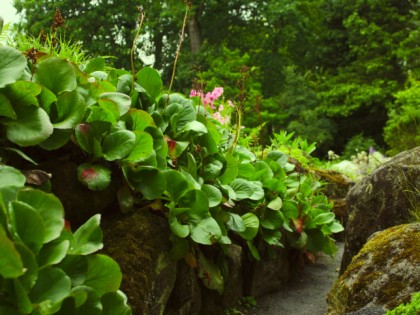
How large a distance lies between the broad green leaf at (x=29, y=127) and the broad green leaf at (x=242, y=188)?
1900 millimetres

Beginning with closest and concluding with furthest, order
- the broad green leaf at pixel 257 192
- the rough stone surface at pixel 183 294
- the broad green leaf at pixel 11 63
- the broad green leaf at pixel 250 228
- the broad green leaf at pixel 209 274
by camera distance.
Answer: the broad green leaf at pixel 11 63 → the rough stone surface at pixel 183 294 → the broad green leaf at pixel 209 274 → the broad green leaf at pixel 250 228 → the broad green leaf at pixel 257 192

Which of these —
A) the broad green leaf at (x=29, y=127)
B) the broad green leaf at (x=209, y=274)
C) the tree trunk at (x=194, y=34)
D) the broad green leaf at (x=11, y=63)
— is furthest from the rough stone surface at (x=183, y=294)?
the tree trunk at (x=194, y=34)

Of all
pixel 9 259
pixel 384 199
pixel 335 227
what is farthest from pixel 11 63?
pixel 335 227

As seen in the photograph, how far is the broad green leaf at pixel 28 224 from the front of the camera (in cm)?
167

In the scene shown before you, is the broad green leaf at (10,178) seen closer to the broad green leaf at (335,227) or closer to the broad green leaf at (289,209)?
the broad green leaf at (289,209)

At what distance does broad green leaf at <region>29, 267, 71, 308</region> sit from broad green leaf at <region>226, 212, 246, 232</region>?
78.5 inches

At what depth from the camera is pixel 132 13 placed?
20234mm

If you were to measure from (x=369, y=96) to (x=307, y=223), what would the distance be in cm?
1467

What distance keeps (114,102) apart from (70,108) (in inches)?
12.4

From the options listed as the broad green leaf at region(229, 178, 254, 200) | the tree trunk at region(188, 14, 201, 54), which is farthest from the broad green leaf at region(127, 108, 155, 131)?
the tree trunk at region(188, 14, 201, 54)

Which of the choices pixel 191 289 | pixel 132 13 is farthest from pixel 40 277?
pixel 132 13

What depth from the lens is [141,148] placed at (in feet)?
8.99

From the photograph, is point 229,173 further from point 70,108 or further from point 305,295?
point 305,295

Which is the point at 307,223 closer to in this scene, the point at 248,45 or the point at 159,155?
the point at 159,155
